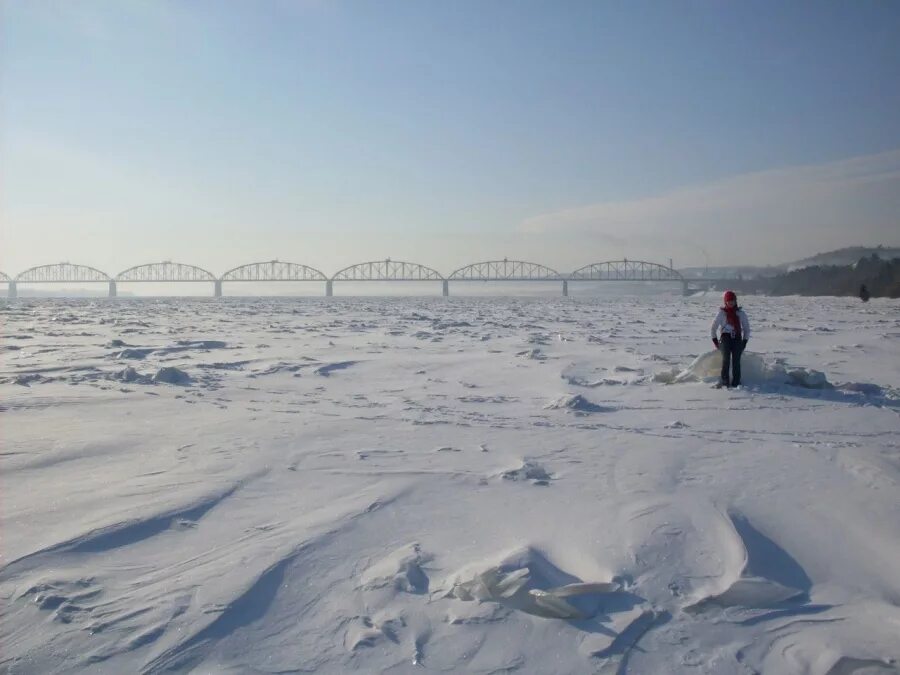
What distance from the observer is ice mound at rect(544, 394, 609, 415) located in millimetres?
6383

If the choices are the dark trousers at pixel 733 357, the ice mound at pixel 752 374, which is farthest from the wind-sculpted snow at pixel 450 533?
the dark trousers at pixel 733 357

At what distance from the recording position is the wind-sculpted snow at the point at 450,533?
232cm

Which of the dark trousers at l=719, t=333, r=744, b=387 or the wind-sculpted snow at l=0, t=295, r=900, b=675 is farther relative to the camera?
the dark trousers at l=719, t=333, r=744, b=387

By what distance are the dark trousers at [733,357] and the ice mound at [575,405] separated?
1.85 m

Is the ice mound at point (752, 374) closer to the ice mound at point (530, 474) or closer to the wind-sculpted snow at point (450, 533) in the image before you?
the wind-sculpted snow at point (450, 533)

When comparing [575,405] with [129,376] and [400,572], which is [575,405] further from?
[129,376]

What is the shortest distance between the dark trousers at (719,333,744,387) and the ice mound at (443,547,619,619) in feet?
17.5

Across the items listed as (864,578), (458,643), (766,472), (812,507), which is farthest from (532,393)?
(458,643)

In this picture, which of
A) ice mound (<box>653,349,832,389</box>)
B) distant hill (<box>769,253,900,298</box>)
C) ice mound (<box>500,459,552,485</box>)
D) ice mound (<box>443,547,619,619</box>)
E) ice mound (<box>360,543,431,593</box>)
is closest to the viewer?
ice mound (<box>443,547,619,619</box>)

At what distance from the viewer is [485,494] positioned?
382 cm

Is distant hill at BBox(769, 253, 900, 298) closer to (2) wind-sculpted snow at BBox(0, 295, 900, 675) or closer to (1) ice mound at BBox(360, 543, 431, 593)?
(2) wind-sculpted snow at BBox(0, 295, 900, 675)

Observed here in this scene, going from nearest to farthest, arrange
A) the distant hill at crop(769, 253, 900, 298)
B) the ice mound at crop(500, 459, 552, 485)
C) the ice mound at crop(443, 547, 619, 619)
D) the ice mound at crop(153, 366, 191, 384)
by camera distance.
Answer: the ice mound at crop(443, 547, 619, 619) < the ice mound at crop(500, 459, 552, 485) < the ice mound at crop(153, 366, 191, 384) < the distant hill at crop(769, 253, 900, 298)

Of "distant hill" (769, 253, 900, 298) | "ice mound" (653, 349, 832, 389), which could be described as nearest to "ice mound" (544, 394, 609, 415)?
"ice mound" (653, 349, 832, 389)

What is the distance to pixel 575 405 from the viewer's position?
6.46 meters
